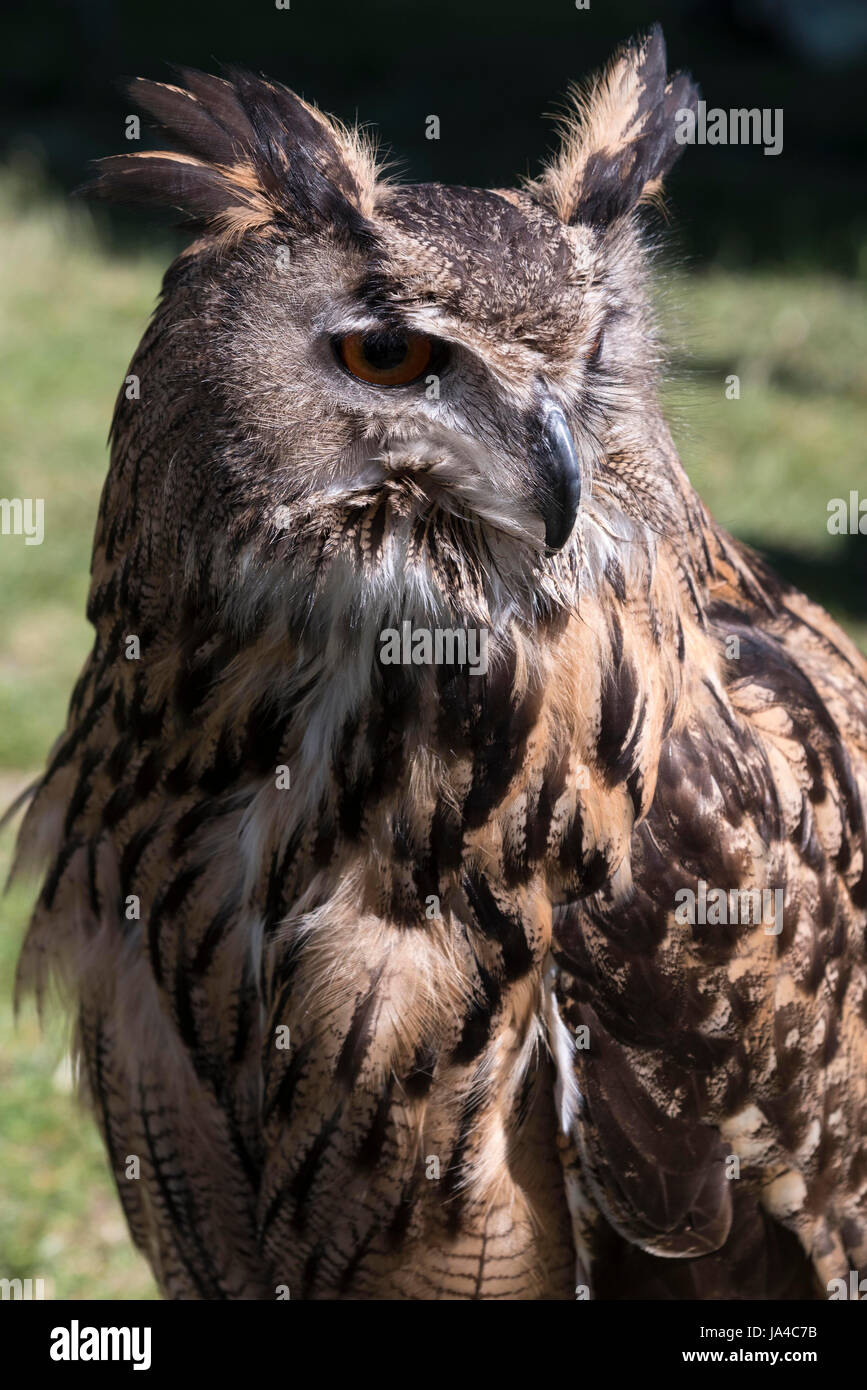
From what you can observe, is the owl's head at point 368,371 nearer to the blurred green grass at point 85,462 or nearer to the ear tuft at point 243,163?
the ear tuft at point 243,163

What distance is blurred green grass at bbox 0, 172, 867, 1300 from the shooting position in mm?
3615

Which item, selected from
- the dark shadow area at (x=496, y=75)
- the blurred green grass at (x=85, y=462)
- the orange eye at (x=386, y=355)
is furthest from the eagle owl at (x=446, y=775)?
the dark shadow area at (x=496, y=75)

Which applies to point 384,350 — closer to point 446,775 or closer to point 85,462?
point 446,775

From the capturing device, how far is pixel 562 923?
2186mm

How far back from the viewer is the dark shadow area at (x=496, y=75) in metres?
10.1

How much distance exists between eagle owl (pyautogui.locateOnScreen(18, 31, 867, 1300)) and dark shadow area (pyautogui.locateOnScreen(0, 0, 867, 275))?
778 centimetres

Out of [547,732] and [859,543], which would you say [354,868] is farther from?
[859,543]

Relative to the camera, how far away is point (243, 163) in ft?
6.45

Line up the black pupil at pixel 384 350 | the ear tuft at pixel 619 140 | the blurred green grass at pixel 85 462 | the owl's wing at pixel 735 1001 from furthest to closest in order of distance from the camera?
1. the blurred green grass at pixel 85 462
2. the owl's wing at pixel 735 1001
3. the ear tuft at pixel 619 140
4. the black pupil at pixel 384 350

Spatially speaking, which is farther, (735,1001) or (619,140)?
(735,1001)

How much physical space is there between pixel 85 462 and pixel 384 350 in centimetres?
567

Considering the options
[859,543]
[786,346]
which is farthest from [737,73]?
[859,543]

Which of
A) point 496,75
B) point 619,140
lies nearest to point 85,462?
point 619,140

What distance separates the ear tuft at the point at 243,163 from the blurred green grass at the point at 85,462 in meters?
0.59
